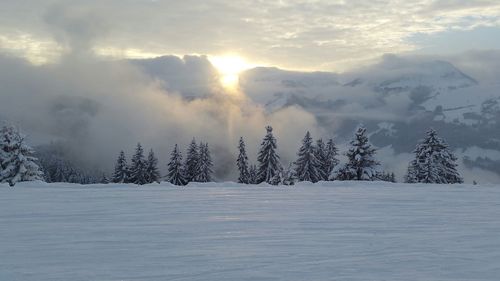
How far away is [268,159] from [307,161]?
4.60 meters

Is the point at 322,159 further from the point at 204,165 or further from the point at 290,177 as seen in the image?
the point at 204,165

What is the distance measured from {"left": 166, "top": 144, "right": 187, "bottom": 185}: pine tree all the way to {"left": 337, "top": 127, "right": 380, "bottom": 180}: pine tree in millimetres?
21978

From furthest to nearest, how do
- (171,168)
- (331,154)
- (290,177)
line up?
(331,154)
(171,168)
(290,177)

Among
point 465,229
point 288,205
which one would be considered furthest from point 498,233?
point 288,205

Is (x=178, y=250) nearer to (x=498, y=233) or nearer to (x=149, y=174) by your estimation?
(x=498, y=233)

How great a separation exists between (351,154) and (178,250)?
36.6 meters

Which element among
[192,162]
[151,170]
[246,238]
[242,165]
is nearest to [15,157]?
[151,170]

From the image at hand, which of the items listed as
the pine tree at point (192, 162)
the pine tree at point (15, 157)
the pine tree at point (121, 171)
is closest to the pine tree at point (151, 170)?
the pine tree at point (121, 171)

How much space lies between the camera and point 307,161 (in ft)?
179

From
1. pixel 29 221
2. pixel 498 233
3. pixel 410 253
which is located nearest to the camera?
pixel 410 253

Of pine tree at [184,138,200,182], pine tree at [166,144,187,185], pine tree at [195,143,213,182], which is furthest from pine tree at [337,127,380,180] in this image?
pine tree at [166,144,187,185]

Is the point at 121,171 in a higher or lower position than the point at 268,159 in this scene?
lower

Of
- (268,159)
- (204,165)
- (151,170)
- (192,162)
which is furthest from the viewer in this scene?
(204,165)

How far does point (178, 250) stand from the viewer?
7.39 m
